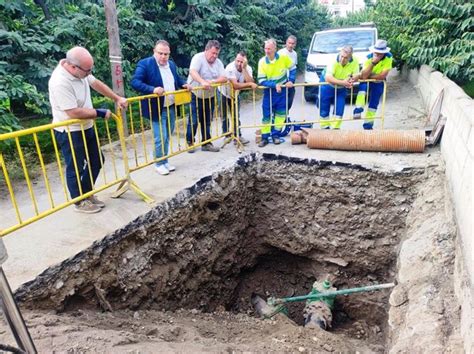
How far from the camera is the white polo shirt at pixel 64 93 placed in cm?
384

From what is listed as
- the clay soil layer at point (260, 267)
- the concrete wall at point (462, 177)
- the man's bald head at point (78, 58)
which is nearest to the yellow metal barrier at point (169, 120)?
the clay soil layer at point (260, 267)

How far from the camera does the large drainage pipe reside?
570 cm

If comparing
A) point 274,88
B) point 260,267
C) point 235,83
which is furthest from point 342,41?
point 260,267

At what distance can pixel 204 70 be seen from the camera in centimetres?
603

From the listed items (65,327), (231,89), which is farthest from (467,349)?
(231,89)

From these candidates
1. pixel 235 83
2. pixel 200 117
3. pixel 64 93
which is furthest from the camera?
pixel 235 83

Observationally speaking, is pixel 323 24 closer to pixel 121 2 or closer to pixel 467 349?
pixel 121 2

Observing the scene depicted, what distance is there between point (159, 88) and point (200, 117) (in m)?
1.24

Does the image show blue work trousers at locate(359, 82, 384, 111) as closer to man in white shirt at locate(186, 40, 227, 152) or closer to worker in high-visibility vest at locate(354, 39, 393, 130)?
worker in high-visibility vest at locate(354, 39, 393, 130)

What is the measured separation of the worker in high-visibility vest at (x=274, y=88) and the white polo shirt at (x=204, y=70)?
0.86m

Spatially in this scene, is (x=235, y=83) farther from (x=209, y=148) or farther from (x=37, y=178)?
(x=37, y=178)

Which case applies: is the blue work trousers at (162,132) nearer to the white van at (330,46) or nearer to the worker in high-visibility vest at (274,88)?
the worker in high-visibility vest at (274,88)

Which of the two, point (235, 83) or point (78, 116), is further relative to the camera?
point (235, 83)


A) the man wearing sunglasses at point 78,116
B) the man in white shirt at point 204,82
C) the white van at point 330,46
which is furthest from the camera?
the white van at point 330,46
